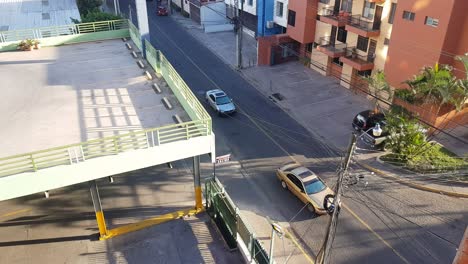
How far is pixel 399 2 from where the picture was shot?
25953 millimetres

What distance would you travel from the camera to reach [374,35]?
2881cm

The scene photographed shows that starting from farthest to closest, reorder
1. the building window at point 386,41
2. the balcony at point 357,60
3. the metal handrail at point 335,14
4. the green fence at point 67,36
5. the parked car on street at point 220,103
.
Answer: the metal handrail at point 335,14 < the balcony at point 357,60 < the building window at point 386,41 < the parked car on street at point 220,103 < the green fence at point 67,36

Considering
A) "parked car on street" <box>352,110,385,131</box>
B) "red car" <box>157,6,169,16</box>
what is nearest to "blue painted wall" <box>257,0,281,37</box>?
"parked car on street" <box>352,110,385,131</box>

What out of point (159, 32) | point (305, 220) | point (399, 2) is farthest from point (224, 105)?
point (159, 32)

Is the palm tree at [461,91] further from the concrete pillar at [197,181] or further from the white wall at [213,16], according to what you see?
the white wall at [213,16]

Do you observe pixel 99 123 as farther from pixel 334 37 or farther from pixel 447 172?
pixel 334 37

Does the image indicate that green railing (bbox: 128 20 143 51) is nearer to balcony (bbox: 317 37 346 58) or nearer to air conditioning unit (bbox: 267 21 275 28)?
balcony (bbox: 317 37 346 58)

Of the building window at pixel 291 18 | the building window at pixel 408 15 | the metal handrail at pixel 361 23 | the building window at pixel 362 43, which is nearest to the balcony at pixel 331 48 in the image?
the building window at pixel 362 43

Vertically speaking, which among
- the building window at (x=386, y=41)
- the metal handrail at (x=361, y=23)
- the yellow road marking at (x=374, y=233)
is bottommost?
the yellow road marking at (x=374, y=233)

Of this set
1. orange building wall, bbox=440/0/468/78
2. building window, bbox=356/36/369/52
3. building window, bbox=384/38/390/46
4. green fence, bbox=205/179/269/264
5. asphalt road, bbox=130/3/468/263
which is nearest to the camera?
green fence, bbox=205/179/269/264

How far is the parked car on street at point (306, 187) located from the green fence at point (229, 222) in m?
4.75

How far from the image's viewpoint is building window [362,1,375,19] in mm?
29214

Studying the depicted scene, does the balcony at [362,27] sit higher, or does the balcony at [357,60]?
the balcony at [362,27]

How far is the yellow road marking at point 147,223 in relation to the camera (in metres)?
16.8
